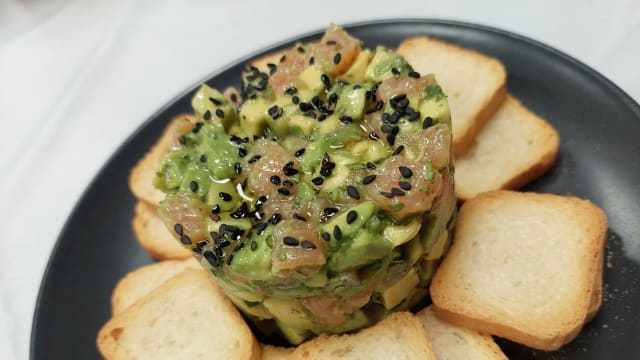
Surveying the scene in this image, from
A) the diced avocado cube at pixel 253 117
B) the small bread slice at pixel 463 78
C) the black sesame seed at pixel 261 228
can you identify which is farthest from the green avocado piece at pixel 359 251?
the small bread slice at pixel 463 78

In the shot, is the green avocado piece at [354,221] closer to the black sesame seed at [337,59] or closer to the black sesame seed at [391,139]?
the black sesame seed at [391,139]

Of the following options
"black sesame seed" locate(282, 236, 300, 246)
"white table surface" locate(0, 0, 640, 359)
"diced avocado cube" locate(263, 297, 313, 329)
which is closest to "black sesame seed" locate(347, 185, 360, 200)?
"black sesame seed" locate(282, 236, 300, 246)

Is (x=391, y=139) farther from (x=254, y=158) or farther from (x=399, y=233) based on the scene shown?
(x=254, y=158)

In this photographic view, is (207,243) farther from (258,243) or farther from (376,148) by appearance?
(376,148)

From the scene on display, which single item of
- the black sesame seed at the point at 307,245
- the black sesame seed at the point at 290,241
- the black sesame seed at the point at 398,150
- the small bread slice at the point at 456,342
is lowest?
the small bread slice at the point at 456,342

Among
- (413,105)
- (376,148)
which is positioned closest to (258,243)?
(376,148)

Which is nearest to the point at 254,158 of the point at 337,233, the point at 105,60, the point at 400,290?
the point at 337,233
